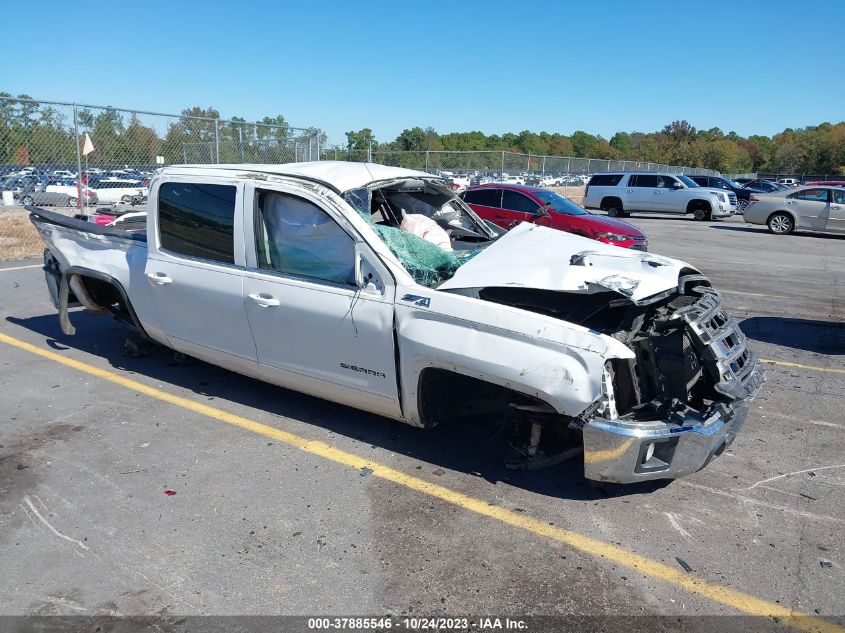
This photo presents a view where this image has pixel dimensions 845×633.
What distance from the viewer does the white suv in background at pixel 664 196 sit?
26.2m

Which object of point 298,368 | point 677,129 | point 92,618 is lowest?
point 92,618

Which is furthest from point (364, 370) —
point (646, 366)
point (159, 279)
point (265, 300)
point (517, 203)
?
point (517, 203)

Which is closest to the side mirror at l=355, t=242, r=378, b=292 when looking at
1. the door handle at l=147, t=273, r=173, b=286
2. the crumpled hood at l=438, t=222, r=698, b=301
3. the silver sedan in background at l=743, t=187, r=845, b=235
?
the crumpled hood at l=438, t=222, r=698, b=301

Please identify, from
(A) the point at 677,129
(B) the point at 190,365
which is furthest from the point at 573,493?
(A) the point at 677,129

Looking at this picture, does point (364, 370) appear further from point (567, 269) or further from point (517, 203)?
point (517, 203)

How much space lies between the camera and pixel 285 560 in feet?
10.8

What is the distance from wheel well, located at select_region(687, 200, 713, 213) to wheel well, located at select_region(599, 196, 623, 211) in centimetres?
265

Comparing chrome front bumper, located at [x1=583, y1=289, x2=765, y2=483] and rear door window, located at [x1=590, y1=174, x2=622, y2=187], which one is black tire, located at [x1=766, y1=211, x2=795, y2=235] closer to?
rear door window, located at [x1=590, y1=174, x2=622, y2=187]

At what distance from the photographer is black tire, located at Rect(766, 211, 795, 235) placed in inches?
848

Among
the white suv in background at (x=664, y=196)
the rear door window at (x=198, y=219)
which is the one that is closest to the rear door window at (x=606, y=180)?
the white suv in background at (x=664, y=196)

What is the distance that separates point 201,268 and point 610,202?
24916 millimetres

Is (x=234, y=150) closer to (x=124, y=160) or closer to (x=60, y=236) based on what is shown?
(x=124, y=160)

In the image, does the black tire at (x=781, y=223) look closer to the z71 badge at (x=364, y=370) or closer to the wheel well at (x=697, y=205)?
the wheel well at (x=697, y=205)

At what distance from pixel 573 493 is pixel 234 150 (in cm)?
1644
